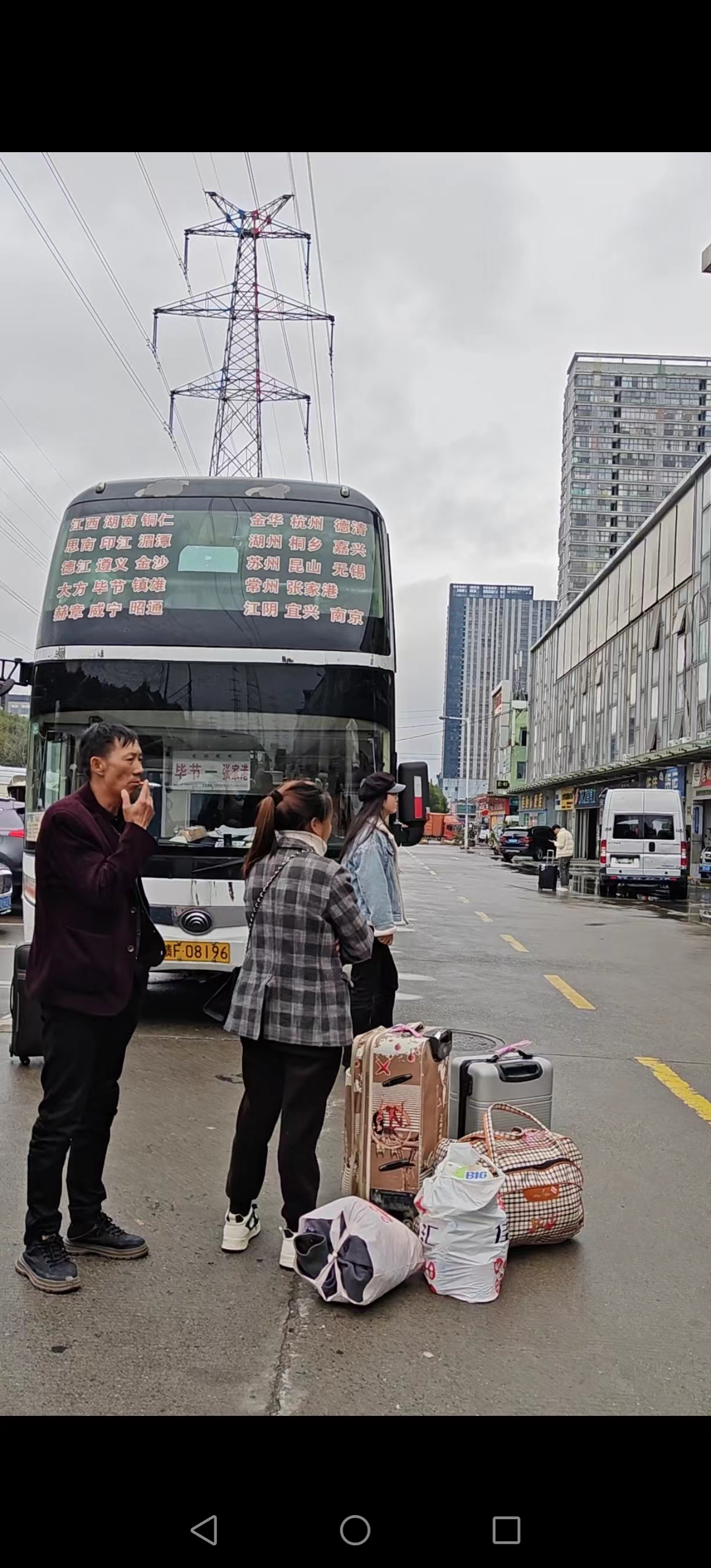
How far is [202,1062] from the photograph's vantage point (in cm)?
775

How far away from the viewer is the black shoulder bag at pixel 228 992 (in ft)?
14.1

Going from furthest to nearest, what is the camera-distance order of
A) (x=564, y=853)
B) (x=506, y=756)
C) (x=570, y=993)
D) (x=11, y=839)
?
(x=506, y=756) < (x=564, y=853) < (x=11, y=839) < (x=570, y=993)

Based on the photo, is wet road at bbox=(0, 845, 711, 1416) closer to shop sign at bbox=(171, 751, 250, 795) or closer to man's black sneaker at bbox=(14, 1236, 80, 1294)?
→ man's black sneaker at bbox=(14, 1236, 80, 1294)

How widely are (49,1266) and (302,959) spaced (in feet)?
4.39

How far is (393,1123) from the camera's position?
468cm

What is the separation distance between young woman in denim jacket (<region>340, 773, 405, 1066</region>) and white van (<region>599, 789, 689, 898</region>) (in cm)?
2183

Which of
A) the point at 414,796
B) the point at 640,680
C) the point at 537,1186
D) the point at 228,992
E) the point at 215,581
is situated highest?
the point at 640,680

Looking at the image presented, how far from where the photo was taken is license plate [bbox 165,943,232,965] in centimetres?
827

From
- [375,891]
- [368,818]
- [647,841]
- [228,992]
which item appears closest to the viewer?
[228,992]

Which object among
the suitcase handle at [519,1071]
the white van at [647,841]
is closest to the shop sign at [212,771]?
the suitcase handle at [519,1071]

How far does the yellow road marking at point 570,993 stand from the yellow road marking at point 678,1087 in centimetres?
218

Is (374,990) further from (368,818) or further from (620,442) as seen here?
(620,442)
